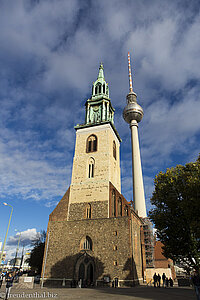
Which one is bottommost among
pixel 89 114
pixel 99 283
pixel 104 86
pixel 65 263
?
pixel 99 283

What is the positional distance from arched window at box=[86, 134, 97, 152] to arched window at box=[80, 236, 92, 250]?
14.2 meters

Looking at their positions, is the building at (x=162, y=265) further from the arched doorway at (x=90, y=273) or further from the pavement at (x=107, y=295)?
the pavement at (x=107, y=295)

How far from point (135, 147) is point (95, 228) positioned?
3267 centimetres

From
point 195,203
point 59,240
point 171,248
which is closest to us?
point 195,203

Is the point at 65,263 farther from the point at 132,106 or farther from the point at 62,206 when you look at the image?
the point at 132,106

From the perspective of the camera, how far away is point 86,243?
27.7 metres

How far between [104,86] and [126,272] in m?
34.7

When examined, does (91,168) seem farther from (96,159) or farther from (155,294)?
(155,294)

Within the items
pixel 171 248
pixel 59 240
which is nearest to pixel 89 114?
pixel 59 240

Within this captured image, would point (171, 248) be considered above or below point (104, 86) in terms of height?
below

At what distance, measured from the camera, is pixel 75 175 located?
34312mm

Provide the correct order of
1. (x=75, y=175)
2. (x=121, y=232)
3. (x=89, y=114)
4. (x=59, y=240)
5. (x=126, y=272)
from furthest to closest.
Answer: (x=89, y=114) → (x=75, y=175) → (x=59, y=240) → (x=121, y=232) → (x=126, y=272)

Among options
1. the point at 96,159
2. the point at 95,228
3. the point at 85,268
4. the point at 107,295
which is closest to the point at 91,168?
the point at 96,159

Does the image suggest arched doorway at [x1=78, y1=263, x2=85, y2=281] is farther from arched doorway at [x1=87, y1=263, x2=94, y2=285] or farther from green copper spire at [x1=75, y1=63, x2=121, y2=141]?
green copper spire at [x1=75, y1=63, x2=121, y2=141]
